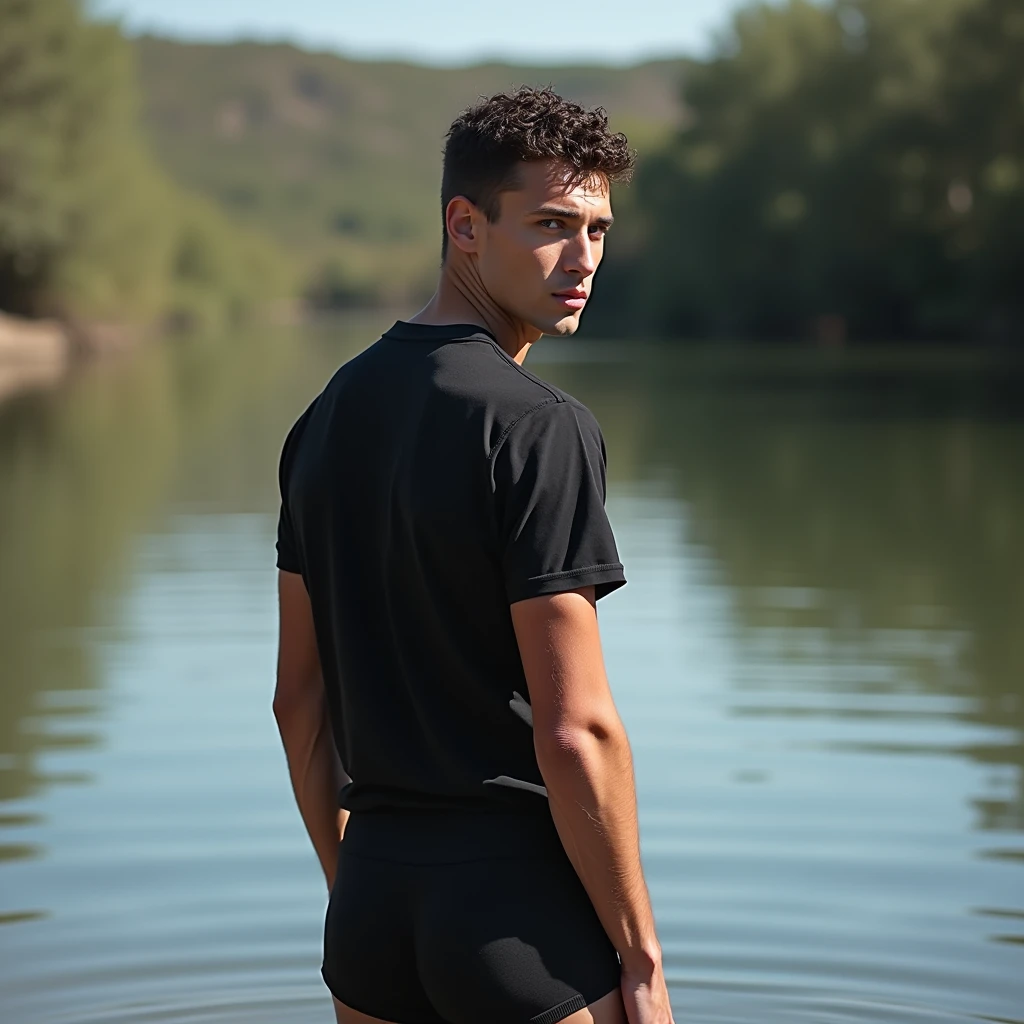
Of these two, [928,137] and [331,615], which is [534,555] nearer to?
[331,615]

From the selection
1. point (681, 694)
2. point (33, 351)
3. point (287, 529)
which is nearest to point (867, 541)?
point (681, 694)

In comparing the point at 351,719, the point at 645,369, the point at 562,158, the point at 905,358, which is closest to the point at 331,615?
the point at 351,719

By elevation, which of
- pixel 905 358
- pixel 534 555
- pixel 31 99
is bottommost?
pixel 905 358

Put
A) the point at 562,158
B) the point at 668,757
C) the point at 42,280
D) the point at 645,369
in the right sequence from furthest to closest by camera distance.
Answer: the point at 42,280 → the point at 645,369 → the point at 668,757 → the point at 562,158

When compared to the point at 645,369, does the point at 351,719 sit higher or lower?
higher

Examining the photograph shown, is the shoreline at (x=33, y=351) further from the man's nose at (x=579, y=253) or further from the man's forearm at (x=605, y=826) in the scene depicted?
the man's forearm at (x=605, y=826)

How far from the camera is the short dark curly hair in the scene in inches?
85.5

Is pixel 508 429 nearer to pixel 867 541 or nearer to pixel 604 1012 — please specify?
pixel 604 1012

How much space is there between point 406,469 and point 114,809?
4.35 meters

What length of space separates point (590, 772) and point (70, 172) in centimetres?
5554

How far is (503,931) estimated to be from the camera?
6.93 ft

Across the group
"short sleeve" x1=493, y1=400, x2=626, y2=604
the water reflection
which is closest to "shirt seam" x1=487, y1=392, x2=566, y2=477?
"short sleeve" x1=493, y1=400, x2=626, y2=604

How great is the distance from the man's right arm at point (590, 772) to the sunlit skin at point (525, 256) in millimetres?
375

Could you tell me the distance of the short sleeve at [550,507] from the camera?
203cm
